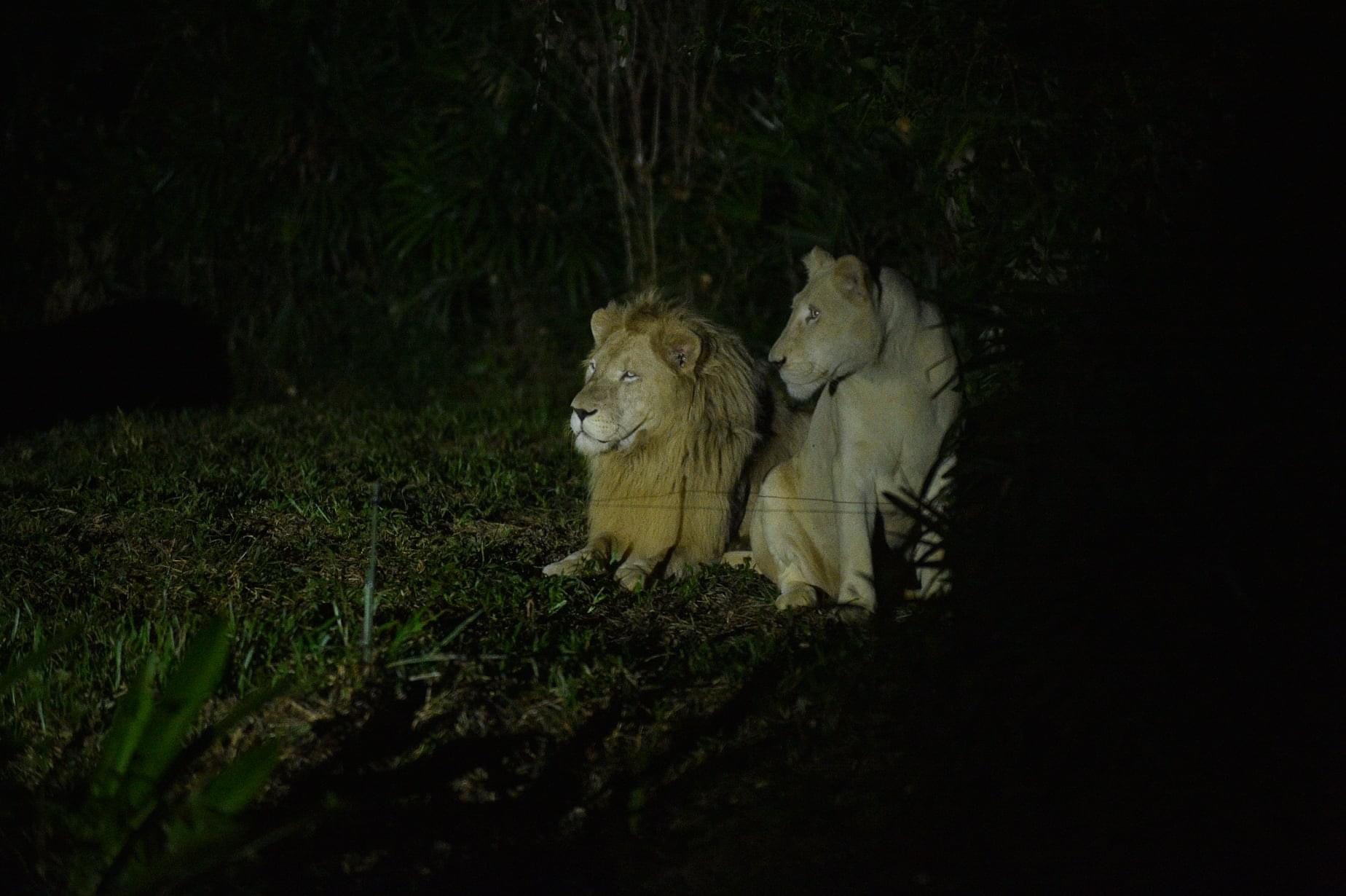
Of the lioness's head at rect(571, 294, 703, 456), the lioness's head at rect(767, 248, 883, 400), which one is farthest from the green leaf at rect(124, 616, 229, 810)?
the lioness's head at rect(571, 294, 703, 456)

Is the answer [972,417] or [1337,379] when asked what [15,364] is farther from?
[1337,379]

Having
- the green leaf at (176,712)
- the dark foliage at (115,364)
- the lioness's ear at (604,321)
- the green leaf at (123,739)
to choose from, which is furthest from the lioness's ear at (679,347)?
the dark foliage at (115,364)

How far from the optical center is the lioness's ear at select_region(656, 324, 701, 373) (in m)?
5.01

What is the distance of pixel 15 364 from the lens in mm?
8875

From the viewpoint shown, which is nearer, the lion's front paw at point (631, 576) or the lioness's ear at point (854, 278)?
the lioness's ear at point (854, 278)

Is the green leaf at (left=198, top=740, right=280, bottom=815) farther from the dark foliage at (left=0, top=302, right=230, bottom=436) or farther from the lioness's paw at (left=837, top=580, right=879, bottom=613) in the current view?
the dark foliage at (left=0, top=302, right=230, bottom=436)

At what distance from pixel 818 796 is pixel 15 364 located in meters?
7.10

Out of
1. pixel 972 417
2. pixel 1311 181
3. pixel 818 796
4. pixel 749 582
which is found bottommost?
pixel 818 796

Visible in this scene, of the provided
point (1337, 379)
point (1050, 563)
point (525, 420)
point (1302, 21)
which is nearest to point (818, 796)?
point (1050, 563)

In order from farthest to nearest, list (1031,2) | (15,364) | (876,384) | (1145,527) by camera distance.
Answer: (15,364) → (1031,2) → (876,384) → (1145,527)

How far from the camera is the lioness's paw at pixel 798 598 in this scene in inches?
180

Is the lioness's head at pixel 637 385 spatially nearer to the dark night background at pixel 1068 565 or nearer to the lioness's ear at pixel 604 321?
the lioness's ear at pixel 604 321

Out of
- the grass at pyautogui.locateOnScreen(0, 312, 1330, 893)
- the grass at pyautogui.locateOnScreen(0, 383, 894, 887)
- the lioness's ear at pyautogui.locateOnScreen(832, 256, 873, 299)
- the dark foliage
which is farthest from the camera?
the dark foliage

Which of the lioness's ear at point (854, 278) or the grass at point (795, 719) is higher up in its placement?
the lioness's ear at point (854, 278)
